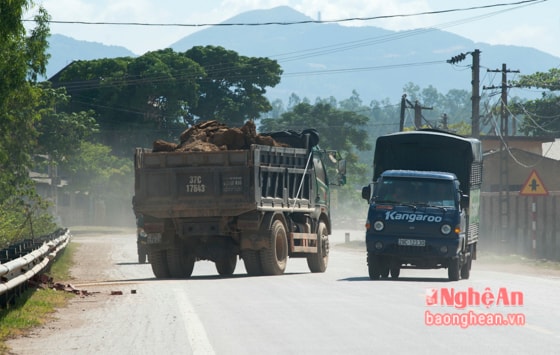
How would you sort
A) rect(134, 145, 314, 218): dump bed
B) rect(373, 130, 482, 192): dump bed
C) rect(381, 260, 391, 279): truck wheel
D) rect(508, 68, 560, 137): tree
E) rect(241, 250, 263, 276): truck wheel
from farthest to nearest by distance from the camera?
1. rect(508, 68, 560, 137): tree
2. rect(373, 130, 482, 192): dump bed
3. rect(241, 250, 263, 276): truck wheel
4. rect(134, 145, 314, 218): dump bed
5. rect(381, 260, 391, 279): truck wheel

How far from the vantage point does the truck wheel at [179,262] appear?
2525cm

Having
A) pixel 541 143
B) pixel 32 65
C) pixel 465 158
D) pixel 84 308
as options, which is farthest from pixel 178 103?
pixel 84 308

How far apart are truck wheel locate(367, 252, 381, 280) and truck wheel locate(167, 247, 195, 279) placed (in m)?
4.28

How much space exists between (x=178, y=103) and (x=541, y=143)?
26708 millimetres

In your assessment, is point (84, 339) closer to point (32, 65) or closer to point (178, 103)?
point (32, 65)

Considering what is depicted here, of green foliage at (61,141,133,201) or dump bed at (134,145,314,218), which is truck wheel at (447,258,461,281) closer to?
dump bed at (134,145,314,218)

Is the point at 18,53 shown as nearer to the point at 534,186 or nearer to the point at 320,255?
the point at 320,255

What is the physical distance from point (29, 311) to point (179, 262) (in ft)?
31.6

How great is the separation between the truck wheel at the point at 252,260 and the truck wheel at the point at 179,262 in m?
1.32

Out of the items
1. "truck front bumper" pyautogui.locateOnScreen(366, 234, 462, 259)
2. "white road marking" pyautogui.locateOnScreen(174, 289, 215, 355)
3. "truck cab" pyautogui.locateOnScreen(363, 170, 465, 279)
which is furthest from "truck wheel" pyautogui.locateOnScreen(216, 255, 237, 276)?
"white road marking" pyautogui.locateOnScreen(174, 289, 215, 355)

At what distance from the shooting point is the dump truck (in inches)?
960

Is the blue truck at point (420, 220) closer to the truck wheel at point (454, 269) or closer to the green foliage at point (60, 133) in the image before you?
the truck wheel at point (454, 269)

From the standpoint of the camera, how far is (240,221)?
2441 centimetres

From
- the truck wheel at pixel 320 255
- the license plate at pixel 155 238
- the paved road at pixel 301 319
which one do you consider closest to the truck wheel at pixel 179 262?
the license plate at pixel 155 238
